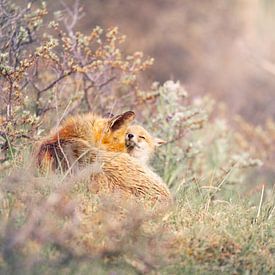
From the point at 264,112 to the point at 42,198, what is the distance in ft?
39.5

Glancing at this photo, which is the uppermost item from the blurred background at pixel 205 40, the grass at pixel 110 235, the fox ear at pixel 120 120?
the blurred background at pixel 205 40

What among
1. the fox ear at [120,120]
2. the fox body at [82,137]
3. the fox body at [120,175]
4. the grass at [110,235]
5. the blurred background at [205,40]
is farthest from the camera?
the blurred background at [205,40]

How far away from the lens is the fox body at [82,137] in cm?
593

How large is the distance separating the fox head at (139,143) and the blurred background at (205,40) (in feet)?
39.3

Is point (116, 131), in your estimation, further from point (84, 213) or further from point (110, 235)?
point (110, 235)

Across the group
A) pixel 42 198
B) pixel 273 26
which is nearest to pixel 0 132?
pixel 42 198

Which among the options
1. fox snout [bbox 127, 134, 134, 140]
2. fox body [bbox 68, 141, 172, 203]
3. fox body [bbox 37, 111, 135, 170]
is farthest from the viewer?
fox snout [bbox 127, 134, 134, 140]

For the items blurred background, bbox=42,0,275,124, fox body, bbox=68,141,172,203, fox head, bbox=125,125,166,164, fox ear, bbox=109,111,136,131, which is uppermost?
blurred background, bbox=42,0,275,124

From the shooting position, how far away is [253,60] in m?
18.4

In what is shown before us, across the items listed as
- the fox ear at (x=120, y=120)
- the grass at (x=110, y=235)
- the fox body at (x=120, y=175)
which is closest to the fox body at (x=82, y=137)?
the fox ear at (x=120, y=120)

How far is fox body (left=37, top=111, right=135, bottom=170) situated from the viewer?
5.93m

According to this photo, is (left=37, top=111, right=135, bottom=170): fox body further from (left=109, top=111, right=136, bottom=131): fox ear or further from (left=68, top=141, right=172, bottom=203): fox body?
(left=68, top=141, right=172, bottom=203): fox body

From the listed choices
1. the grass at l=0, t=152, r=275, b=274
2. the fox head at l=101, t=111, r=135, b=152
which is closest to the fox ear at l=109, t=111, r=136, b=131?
the fox head at l=101, t=111, r=135, b=152

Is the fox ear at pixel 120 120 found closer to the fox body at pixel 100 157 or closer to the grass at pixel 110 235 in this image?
the fox body at pixel 100 157
